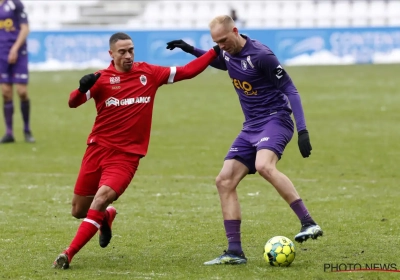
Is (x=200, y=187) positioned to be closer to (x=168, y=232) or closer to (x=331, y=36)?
(x=168, y=232)

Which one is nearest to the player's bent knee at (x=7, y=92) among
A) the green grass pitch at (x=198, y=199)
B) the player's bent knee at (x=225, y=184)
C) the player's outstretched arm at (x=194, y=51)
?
the green grass pitch at (x=198, y=199)

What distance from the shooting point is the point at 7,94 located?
50.3 feet

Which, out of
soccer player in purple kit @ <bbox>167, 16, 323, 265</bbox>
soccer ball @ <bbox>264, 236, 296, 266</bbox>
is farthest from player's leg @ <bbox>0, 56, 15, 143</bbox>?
soccer ball @ <bbox>264, 236, 296, 266</bbox>

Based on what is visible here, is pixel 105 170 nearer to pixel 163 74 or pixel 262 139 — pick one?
pixel 163 74

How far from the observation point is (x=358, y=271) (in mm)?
6625

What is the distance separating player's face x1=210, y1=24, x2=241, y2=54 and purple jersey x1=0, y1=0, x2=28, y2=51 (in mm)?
8377

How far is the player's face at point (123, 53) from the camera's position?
7418mm

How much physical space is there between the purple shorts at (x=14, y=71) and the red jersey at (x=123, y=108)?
776cm

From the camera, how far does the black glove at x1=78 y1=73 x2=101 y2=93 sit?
7094 mm

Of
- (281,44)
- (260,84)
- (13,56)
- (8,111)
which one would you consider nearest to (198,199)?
(260,84)

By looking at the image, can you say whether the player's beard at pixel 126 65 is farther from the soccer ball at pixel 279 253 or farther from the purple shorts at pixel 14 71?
the purple shorts at pixel 14 71

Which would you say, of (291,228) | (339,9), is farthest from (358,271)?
(339,9)

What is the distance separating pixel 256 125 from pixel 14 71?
8444 millimetres

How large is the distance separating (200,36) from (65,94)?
785cm
